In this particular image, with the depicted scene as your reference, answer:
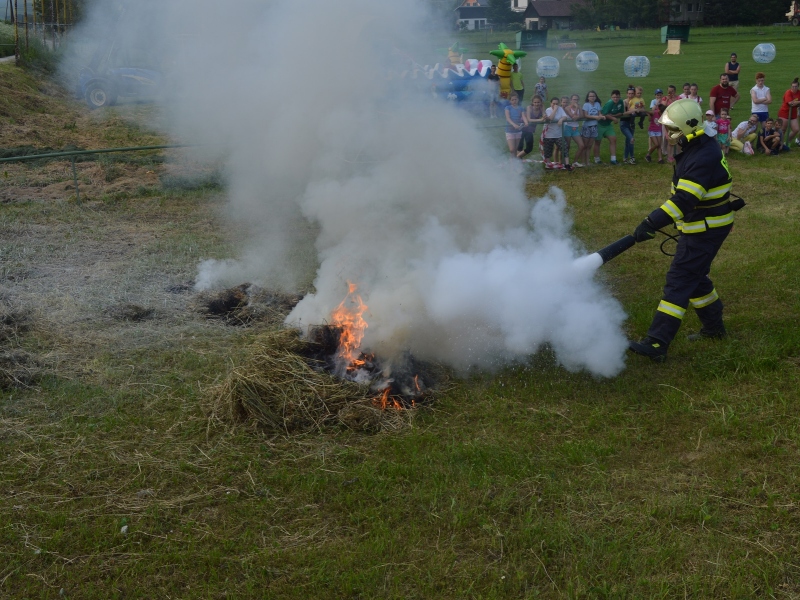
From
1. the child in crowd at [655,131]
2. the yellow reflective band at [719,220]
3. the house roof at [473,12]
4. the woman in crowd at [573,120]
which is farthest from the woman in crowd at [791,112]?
the yellow reflective band at [719,220]

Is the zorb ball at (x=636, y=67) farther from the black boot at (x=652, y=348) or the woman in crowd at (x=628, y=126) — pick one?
the black boot at (x=652, y=348)

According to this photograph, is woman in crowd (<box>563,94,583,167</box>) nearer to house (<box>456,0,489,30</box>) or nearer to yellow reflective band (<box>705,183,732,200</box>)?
house (<box>456,0,489,30</box>)

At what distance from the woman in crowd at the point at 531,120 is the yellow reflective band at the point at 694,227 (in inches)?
328

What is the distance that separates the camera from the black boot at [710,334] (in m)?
6.68

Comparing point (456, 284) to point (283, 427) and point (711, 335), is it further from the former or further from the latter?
point (711, 335)

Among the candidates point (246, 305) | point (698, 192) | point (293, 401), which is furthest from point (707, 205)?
point (246, 305)

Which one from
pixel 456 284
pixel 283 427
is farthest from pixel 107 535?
pixel 456 284

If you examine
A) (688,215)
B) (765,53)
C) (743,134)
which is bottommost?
(688,215)

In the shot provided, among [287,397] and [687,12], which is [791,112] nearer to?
[287,397]

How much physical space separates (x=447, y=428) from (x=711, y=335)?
290 cm

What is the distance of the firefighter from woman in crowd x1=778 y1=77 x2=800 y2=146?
40.4 ft

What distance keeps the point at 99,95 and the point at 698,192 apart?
54.8 feet

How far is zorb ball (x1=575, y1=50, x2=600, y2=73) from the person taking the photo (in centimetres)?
2274

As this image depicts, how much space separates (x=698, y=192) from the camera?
607cm
